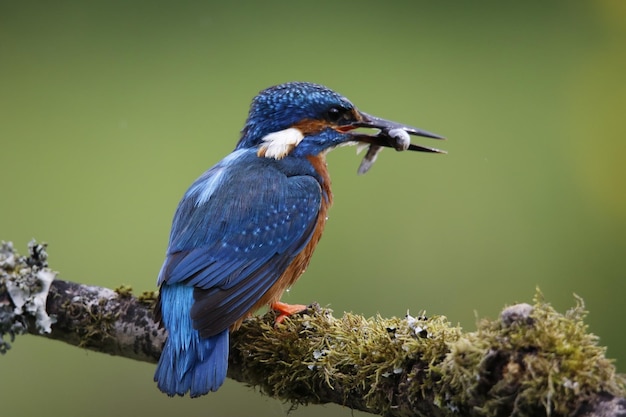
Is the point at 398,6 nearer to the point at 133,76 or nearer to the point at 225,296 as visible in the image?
the point at 133,76

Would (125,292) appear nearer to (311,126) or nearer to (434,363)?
(311,126)

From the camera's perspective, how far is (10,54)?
15.2ft

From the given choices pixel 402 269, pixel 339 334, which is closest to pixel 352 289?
pixel 402 269

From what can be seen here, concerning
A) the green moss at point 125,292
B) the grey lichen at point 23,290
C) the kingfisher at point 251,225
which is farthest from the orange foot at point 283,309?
the grey lichen at point 23,290

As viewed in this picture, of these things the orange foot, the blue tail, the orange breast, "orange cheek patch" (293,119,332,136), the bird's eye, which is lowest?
the blue tail

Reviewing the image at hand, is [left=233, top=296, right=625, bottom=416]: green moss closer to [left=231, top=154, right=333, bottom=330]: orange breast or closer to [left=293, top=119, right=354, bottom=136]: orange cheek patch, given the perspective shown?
[left=231, top=154, right=333, bottom=330]: orange breast

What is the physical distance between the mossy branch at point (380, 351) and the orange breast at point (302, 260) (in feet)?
0.23

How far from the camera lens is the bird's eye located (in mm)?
3049

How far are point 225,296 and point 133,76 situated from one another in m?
2.32

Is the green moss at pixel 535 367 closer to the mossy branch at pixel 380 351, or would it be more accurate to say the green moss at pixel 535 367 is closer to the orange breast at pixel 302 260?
the mossy branch at pixel 380 351

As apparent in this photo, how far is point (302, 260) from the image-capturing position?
2850mm

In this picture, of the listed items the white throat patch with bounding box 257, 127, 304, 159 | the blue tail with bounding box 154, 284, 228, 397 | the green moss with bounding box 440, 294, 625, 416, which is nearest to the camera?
the green moss with bounding box 440, 294, 625, 416

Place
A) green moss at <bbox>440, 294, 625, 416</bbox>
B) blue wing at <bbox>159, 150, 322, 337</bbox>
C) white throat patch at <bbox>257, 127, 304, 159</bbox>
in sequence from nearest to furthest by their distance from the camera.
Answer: green moss at <bbox>440, 294, 625, 416</bbox> < blue wing at <bbox>159, 150, 322, 337</bbox> < white throat patch at <bbox>257, 127, 304, 159</bbox>

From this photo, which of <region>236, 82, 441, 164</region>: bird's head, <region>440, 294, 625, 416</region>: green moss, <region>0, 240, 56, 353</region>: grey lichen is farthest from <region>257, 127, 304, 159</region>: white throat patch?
<region>440, 294, 625, 416</region>: green moss
